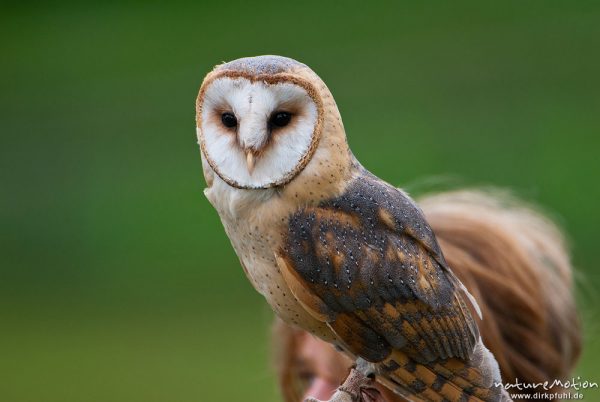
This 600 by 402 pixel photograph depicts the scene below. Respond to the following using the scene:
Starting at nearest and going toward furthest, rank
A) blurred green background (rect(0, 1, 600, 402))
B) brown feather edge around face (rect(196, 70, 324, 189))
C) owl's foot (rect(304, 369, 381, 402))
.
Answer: brown feather edge around face (rect(196, 70, 324, 189)) < owl's foot (rect(304, 369, 381, 402)) < blurred green background (rect(0, 1, 600, 402))

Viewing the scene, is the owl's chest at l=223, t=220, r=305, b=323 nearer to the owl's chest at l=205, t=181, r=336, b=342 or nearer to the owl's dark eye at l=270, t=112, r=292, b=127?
the owl's chest at l=205, t=181, r=336, b=342

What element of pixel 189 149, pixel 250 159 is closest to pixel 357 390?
pixel 250 159

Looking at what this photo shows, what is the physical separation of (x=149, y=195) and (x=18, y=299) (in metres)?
0.94

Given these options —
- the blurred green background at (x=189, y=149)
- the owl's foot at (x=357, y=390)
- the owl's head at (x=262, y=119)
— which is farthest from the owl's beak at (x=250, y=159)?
the blurred green background at (x=189, y=149)

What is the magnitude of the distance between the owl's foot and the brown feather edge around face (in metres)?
0.25

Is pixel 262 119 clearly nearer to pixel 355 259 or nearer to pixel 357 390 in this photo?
pixel 355 259

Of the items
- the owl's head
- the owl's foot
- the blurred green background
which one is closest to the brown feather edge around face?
the owl's head

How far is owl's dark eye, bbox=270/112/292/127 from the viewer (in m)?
1.03

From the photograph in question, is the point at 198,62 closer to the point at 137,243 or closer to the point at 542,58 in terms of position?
the point at 137,243

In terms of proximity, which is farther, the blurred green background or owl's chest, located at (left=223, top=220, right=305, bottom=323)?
the blurred green background

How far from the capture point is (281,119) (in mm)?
1033

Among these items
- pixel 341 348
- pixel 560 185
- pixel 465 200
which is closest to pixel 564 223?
pixel 560 185

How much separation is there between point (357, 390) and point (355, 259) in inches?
6.3

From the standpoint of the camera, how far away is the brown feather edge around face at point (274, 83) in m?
1.00
